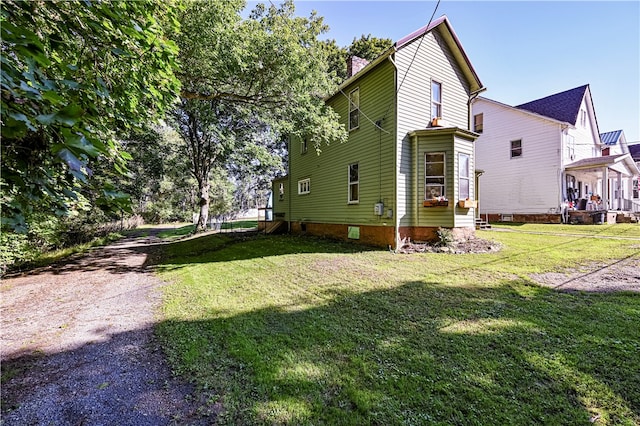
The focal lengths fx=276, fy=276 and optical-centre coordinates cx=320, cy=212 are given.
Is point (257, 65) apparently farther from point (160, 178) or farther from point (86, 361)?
point (160, 178)

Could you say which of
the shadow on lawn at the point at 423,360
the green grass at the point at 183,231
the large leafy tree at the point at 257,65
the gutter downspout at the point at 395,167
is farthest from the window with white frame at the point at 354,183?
the green grass at the point at 183,231

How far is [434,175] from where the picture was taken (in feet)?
30.9

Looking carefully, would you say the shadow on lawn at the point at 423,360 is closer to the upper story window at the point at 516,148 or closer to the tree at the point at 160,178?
the tree at the point at 160,178

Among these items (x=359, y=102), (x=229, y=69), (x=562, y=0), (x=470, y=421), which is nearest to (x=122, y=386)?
(x=470, y=421)

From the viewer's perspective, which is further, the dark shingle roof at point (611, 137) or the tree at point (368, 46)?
the dark shingle roof at point (611, 137)

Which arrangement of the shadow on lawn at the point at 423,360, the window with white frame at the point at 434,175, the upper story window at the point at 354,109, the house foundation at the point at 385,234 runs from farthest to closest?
the upper story window at the point at 354,109, the window with white frame at the point at 434,175, the house foundation at the point at 385,234, the shadow on lawn at the point at 423,360

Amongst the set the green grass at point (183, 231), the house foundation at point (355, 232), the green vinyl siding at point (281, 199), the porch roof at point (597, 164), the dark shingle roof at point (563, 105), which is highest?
the dark shingle roof at point (563, 105)

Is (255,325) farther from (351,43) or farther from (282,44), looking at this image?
(351,43)

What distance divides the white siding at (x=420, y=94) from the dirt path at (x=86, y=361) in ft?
25.0

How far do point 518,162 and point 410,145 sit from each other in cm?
1227

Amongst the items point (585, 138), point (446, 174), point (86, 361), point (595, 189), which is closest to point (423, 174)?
point (446, 174)

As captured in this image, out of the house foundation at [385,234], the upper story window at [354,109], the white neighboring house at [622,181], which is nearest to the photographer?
the house foundation at [385,234]

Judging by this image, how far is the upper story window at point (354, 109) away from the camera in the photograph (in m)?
11.0

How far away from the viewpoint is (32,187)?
175 centimetres
